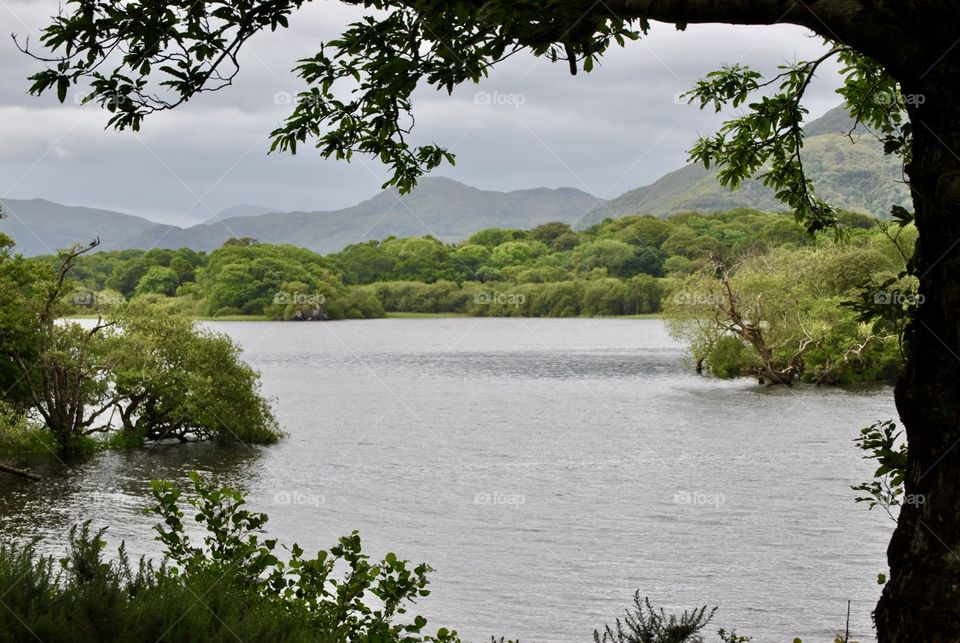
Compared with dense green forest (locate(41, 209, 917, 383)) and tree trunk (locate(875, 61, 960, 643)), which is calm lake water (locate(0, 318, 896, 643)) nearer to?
dense green forest (locate(41, 209, 917, 383))

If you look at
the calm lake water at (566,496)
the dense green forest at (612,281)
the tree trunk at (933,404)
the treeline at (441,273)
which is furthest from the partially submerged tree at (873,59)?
the treeline at (441,273)

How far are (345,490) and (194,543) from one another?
8251 mm

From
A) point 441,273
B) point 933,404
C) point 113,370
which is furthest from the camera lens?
point 441,273

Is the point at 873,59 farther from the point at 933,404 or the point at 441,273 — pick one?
the point at 441,273

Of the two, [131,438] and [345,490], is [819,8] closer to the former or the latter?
[345,490]

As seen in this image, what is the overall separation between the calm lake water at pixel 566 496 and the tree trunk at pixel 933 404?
34.0ft

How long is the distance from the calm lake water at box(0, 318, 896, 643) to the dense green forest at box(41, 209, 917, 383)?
152 inches

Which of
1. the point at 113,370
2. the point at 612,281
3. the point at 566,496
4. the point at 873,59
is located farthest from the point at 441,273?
the point at 873,59

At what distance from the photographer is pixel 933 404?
460 cm

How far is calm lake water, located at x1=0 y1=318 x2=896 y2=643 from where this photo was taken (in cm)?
1667

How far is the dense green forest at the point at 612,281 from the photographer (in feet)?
174

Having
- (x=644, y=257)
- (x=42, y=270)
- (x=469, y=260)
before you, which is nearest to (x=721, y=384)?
(x=42, y=270)

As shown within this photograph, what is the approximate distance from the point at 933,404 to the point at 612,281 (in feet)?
433

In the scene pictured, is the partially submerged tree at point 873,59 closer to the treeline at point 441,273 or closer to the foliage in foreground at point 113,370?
the foliage in foreground at point 113,370
